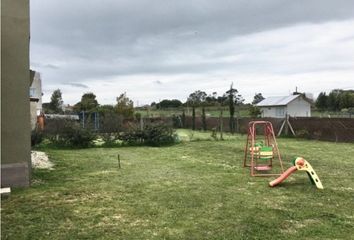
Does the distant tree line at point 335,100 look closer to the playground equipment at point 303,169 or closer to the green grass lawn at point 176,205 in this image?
the green grass lawn at point 176,205

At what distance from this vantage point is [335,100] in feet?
159

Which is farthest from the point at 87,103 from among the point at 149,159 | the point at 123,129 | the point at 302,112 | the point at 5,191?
the point at 5,191

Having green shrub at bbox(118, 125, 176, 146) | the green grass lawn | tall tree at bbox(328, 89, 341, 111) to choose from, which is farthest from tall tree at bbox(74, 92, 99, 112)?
the green grass lawn

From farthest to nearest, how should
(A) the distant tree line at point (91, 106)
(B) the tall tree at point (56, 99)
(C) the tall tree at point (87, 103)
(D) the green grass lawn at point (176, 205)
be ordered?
(B) the tall tree at point (56, 99) → (C) the tall tree at point (87, 103) → (A) the distant tree line at point (91, 106) → (D) the green grass lawn at point (176, 205)

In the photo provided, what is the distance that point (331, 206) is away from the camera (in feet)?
20.3

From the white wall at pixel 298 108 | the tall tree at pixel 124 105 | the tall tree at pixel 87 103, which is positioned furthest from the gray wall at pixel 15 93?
the tall tree at pixel 87 103

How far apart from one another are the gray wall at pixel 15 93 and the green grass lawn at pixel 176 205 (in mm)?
488

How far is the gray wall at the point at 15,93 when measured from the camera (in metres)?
7.50

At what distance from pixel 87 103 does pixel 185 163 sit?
115 feet

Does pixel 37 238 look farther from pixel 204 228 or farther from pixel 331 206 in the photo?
pixel 331 206

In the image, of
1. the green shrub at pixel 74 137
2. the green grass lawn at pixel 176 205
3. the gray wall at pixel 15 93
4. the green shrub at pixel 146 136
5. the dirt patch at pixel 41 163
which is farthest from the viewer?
the green shrub at pixel 146 136

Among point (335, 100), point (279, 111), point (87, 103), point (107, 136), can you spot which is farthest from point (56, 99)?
point (107, 136)

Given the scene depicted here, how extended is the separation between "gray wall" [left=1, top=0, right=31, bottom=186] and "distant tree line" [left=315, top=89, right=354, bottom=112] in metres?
42.5

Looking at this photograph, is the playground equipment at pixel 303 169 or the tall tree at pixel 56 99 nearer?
the playground equipment at pixel 303 169
